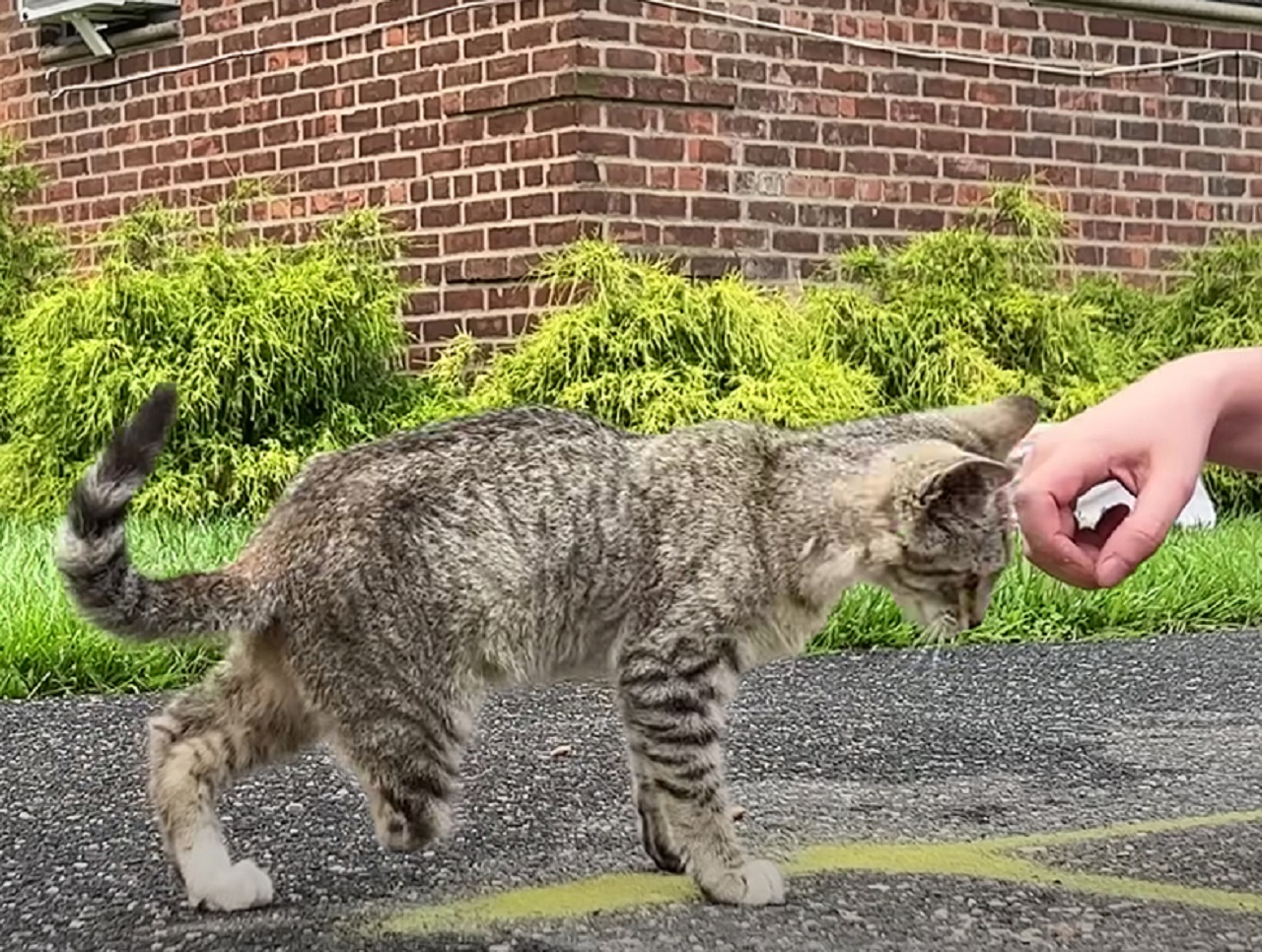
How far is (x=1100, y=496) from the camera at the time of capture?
4.06 m

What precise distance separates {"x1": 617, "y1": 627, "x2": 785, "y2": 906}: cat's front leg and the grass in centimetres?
270

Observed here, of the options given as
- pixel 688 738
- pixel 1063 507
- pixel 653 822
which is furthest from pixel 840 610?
pixel 1063 507

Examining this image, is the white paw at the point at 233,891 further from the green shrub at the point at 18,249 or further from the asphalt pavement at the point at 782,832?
the green shrub at the point at 18,249

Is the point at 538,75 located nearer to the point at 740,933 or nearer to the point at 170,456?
the point at 170,456

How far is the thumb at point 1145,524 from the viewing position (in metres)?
3.54

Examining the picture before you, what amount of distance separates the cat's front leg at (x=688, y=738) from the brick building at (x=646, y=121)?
225 inches

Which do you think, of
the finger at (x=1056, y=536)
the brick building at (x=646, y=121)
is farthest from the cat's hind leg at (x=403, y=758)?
the brick building at (x=646, y=121)

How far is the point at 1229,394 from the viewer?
12.5 feet

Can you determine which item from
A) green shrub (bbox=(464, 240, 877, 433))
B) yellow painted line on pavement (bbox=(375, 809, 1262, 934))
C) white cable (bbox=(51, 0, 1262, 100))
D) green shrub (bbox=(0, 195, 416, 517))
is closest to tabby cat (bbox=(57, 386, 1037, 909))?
yellow painted line on pavement (bbox=(375, 809, 1262, 934))

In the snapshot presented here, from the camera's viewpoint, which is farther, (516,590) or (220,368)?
(220,368)

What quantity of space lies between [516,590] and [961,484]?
2.76ft

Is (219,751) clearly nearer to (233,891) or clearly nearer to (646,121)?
(233,891)

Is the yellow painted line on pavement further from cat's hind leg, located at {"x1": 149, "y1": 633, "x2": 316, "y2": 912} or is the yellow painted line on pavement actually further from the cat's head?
the cat's head

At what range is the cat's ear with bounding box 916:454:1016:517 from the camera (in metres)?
3.92
